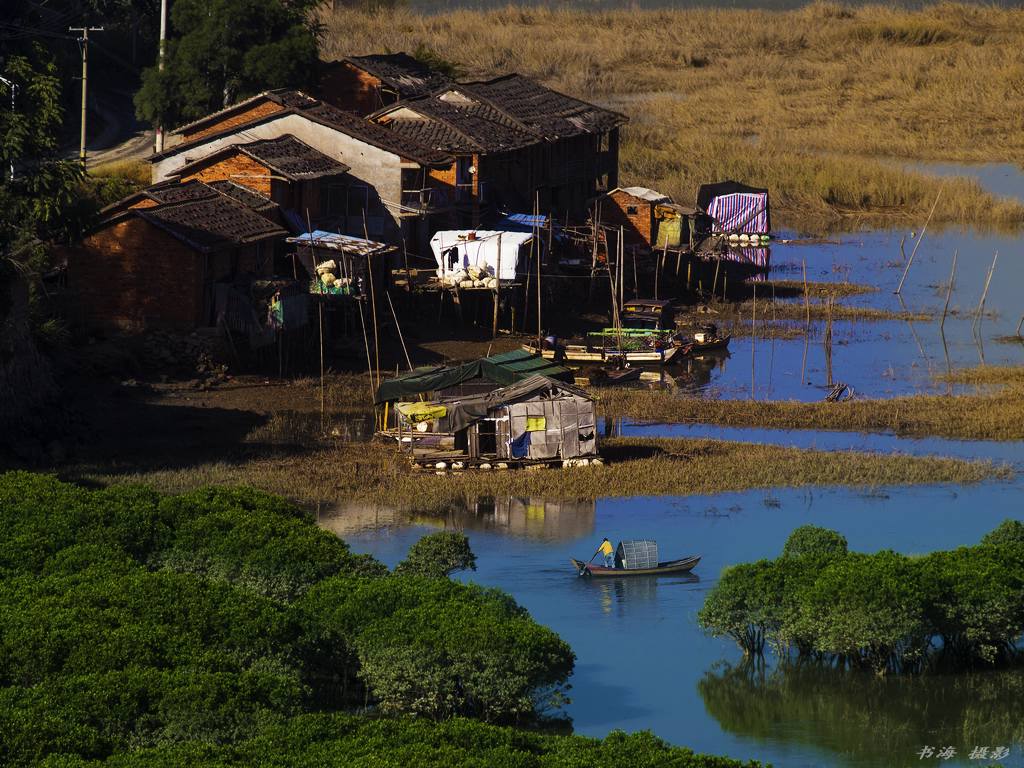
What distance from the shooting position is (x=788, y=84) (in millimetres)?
83812

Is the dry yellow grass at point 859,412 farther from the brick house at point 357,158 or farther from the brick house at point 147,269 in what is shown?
the brick house at point 357,158

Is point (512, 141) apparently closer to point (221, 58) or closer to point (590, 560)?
point (221, 58)

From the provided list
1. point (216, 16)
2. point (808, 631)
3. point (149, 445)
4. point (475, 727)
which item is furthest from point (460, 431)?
point (216, 16)

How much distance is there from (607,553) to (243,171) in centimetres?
2100

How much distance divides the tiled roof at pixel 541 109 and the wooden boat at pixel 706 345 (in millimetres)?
12001

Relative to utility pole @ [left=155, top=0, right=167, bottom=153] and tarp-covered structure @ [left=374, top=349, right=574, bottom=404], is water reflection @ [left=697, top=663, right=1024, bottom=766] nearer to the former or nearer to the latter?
tarp-covered structure @ [left=374, top=349, right=574, bottom=404]

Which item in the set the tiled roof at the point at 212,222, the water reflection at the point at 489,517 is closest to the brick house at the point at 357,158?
the tiled roof at the point at 212,222

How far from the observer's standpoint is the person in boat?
25922 millimetres

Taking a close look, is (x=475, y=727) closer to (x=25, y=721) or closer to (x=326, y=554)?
(x=25, y=721)

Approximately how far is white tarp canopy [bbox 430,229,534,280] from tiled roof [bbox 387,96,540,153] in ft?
13.0

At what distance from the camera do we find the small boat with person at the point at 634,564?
85.2 ft

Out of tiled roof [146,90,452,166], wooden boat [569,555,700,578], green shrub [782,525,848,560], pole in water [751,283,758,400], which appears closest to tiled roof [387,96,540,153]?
tiled roof [146,90,452,166]

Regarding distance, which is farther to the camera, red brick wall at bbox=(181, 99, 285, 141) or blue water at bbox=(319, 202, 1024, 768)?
red brick wall at bbox=(181, 99, 285, 141)

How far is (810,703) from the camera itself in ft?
70.6
